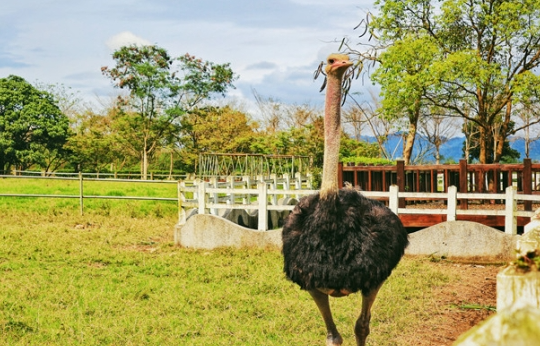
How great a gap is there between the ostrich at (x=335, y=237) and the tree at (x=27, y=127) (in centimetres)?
3819

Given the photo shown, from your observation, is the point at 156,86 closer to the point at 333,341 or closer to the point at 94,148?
the point at 94,148

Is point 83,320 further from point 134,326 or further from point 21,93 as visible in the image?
point 21,93

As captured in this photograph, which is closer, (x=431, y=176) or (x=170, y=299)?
(x=170, y=299)

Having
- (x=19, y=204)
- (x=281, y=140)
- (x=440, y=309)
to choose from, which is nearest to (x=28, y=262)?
(x=440, y=309)

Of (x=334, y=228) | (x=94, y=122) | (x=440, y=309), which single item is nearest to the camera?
(x=334, y=228)

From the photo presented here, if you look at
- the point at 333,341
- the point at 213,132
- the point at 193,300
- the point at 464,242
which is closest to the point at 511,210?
the point at 464,242

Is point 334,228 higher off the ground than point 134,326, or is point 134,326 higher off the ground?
point 334,228

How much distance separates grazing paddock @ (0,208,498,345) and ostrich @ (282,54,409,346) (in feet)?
4.22

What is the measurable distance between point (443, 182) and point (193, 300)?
681 centimetres

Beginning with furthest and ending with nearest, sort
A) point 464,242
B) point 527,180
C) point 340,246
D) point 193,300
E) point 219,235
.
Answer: point 527,180 < point 219,235 < point 464,242 < point 193,300 < point 340,246

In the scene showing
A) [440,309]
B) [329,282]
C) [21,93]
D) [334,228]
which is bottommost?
[440,309]

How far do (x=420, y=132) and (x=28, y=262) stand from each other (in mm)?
33390

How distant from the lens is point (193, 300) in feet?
21.4

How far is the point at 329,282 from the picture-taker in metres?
3.95
